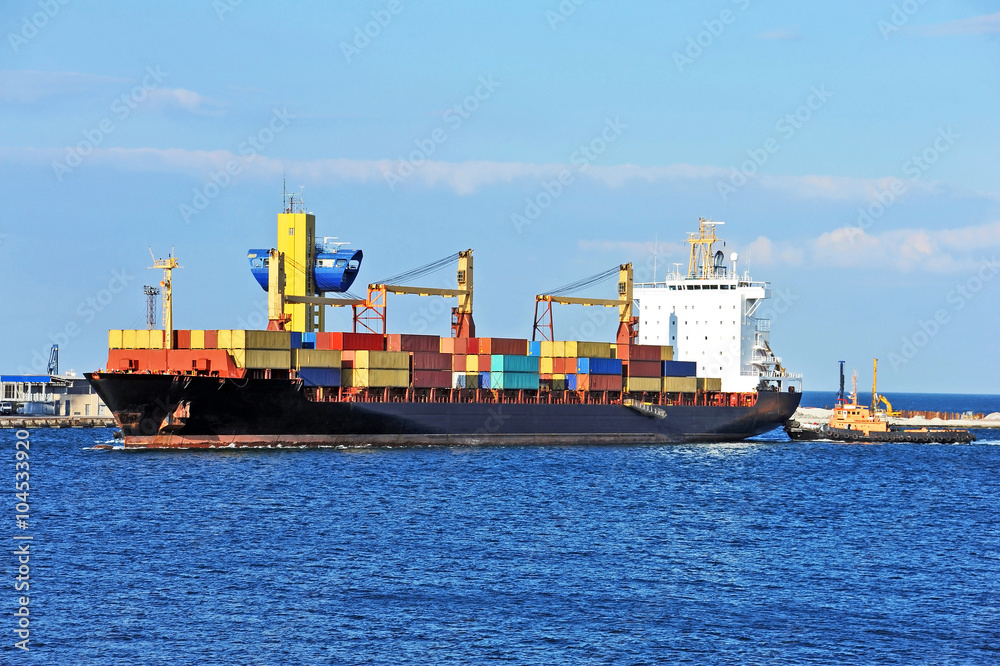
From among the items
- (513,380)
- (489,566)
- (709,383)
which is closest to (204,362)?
(513,380)

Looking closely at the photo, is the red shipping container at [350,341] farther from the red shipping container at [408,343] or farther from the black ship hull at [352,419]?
the black ship hull at [352,419]

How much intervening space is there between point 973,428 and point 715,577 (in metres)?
83.0

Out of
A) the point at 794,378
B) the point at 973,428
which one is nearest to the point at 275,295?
the point at 794,378

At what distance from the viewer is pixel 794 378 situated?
233ft

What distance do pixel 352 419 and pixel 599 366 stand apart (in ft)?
49.0

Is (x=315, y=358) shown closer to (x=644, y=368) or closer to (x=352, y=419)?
(x=352, y=419)

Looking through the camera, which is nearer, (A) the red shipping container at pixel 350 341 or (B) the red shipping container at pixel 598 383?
(A) the red shipping container at pixel 350 341

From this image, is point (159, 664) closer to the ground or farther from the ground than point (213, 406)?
closer to the ground

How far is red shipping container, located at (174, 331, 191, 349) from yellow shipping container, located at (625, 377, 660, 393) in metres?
23.7

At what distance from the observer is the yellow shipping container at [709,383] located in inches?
2589

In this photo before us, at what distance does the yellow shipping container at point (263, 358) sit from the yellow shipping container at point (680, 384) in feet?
74.0

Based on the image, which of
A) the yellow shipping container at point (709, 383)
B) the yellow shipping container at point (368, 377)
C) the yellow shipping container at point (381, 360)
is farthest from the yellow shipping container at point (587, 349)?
the yellow shipping container at point (368, 377)

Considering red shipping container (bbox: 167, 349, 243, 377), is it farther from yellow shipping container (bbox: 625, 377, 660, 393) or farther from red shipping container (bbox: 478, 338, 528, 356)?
yellow shipping container (bbox: 625, 377, 660, 393)

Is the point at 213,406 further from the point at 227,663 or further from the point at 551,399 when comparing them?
the point at 227,663
